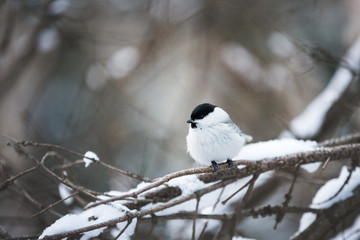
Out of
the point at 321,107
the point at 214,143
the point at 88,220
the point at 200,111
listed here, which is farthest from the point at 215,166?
the point at 321,107

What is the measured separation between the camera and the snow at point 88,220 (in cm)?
166

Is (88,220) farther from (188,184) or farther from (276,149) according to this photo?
(276,149)

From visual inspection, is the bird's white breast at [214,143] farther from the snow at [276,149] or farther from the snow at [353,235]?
the snow at [353,235]

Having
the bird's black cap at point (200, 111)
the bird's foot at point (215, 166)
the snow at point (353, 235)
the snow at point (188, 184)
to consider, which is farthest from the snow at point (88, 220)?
the snow at point (353, 235)

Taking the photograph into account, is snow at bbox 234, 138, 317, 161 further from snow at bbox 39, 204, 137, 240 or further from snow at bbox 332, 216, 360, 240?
snow at bbox 39, 204, 137, 240

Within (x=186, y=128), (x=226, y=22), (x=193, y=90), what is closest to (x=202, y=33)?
(x=226, y=22)

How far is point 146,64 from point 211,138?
219 centimetres

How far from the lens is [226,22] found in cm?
454

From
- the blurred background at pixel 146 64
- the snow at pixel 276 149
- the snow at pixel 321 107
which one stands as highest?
the blurred background at pixel 146 64

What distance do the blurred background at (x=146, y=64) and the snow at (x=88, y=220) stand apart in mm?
1750

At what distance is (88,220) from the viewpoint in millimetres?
1755

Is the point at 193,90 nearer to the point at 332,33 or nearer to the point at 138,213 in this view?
the point at 332,33

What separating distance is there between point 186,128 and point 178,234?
2996mm

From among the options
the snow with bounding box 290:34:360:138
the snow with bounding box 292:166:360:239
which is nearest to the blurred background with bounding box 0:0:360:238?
the snow with bounding box 290:34:360:138
